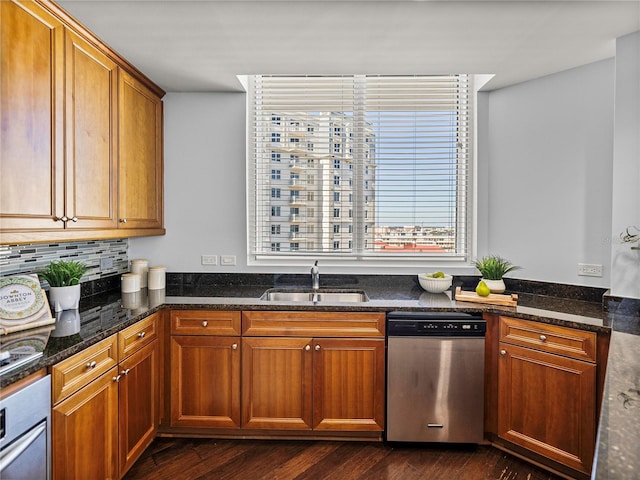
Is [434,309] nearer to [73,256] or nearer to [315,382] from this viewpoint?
[315,382]

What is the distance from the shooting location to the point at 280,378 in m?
2.26

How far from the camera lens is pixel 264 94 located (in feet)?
9.88

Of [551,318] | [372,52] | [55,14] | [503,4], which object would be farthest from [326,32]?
[551,318]

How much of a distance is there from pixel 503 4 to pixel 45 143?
2.24 meters

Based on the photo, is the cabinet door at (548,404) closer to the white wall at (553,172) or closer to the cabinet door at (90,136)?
the white wall at (553,172)

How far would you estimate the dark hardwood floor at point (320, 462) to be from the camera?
2.02 m

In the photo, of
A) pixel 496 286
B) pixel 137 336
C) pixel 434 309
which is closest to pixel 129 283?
Result: pixel 137 336

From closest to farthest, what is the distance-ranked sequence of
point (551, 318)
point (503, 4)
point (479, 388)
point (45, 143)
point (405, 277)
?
point (45, 143) → point (503, 4) → point (551, 318) → point (479, 388) → point (405, 277)

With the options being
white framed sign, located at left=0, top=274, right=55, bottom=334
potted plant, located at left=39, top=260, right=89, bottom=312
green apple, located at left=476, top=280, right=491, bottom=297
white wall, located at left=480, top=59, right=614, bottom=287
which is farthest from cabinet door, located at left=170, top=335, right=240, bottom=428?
white wall, located at left=480, top=59, right=614, bottom=287

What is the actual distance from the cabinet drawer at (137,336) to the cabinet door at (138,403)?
35mm

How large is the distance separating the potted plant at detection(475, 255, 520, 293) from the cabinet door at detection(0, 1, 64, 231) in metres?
→ 2.58

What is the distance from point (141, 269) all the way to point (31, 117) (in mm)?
1373

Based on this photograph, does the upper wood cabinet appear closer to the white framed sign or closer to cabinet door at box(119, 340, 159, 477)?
the white framed sign

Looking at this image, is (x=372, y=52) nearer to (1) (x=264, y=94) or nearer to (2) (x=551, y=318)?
(1) (x=264, y=94)
